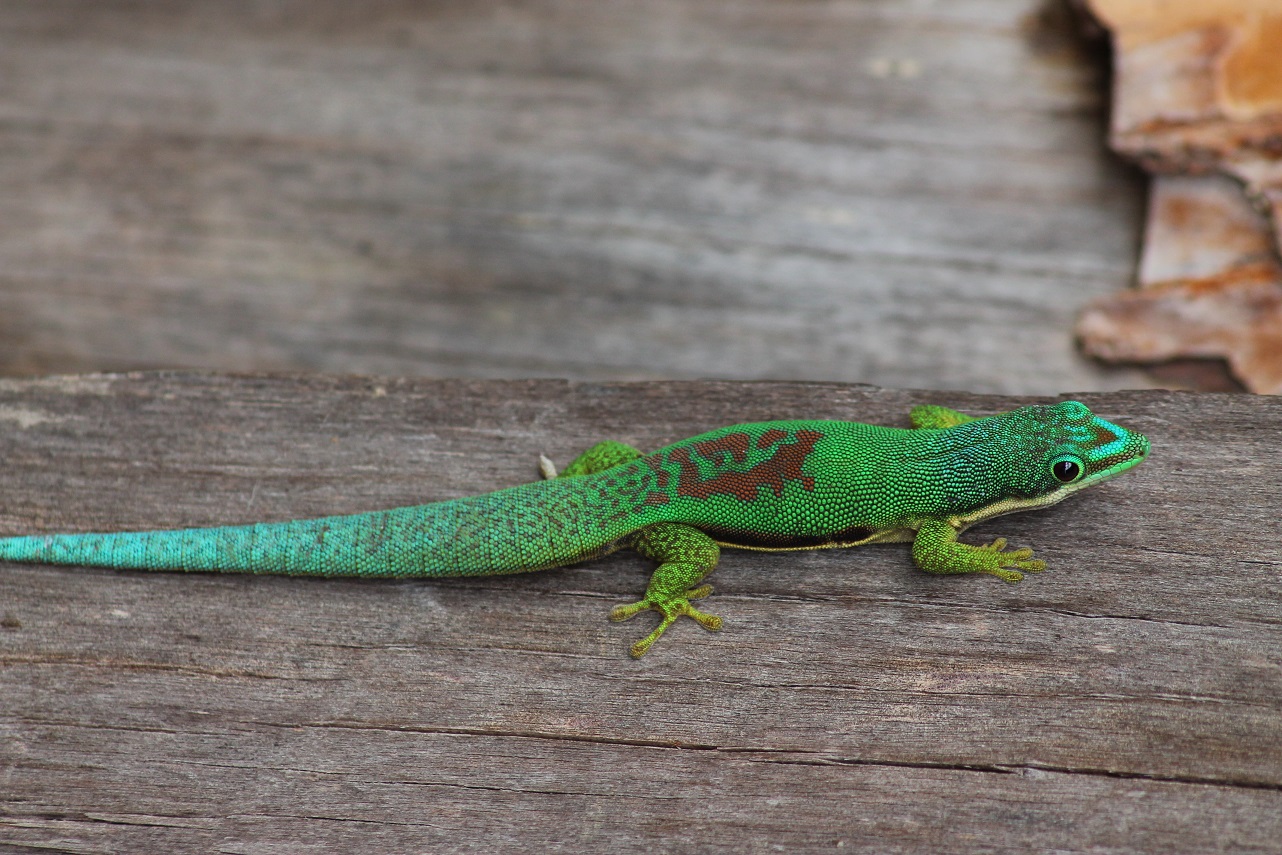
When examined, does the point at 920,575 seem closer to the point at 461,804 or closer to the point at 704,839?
the point at 704,839

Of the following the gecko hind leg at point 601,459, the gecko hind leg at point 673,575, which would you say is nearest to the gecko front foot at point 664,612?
the gecko hind leg at point 673,575

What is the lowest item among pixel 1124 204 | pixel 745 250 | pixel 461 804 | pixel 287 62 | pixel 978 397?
pixel 461 804

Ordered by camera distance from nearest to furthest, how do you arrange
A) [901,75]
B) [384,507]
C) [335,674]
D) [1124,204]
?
[335,674]
[384,507]
[1124,204]
[901,75]

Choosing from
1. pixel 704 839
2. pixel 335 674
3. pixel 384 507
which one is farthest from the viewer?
pixel 384 507

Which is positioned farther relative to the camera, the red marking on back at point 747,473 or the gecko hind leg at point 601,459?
the gecko hind leg at point 601,459

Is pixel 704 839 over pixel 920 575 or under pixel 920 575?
under

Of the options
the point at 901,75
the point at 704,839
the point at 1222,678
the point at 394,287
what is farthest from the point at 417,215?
the point at 1222,678

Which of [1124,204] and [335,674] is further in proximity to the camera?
[1124,204]

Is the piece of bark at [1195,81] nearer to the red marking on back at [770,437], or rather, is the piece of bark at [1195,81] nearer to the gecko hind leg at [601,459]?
the red marking on back at [770,437]
